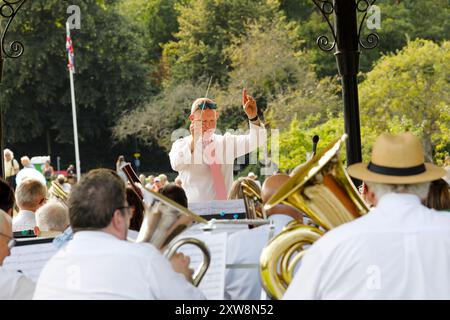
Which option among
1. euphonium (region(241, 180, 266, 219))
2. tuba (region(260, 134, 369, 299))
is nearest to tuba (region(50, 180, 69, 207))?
euphonium (region(241, 180, 266, 219))

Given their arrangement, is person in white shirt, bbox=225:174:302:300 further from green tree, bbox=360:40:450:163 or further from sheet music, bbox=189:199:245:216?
green tree, bbox=360:40:450:163

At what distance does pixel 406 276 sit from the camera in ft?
9.41

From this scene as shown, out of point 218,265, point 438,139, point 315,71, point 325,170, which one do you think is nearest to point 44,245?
point 218,265

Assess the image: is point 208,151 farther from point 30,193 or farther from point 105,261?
point 105,261

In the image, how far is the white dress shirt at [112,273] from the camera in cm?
300

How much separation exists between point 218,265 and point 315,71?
112 feet

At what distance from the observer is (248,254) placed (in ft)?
13.2

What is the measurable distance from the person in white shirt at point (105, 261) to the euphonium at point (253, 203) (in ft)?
6.04

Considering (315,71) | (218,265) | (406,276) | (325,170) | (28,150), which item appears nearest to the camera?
(406,276)

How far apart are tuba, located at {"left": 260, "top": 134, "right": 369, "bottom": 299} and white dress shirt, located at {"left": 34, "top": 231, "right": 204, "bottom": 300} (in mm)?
301

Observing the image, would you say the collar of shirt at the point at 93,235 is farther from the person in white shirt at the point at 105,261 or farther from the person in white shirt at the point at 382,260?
the person in white shirt at the point at 382,260

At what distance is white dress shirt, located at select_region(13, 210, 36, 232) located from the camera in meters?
6.09

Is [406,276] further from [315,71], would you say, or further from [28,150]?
[28,150]

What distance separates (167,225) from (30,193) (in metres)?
3.06
